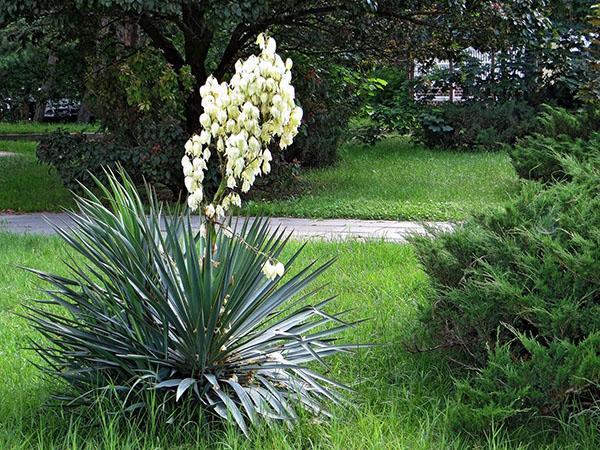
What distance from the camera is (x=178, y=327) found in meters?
3.21

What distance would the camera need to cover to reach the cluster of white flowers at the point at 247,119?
303cm

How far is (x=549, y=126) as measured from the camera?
9.58 meters

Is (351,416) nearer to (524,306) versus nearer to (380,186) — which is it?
(524,306)

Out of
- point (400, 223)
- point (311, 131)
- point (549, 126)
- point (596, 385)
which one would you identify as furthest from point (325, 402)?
point (311, 131)

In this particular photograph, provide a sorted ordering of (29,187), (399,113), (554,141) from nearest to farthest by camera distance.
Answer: (554,141), (29,187), (399,113)

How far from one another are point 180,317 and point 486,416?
4.23 ft

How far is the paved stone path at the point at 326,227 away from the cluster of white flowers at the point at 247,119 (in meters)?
4.50

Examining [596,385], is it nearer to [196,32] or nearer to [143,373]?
[143,373]

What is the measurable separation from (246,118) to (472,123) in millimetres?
14396

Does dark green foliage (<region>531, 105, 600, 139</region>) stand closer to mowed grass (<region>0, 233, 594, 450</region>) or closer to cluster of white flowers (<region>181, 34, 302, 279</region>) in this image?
mowed grass (<region>0, 233, 594, 450</region>)

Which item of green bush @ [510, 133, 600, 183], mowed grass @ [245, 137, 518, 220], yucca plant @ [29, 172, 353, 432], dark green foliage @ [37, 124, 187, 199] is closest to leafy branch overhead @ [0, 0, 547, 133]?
dark green foliage @ [37, 124, 187, 199]

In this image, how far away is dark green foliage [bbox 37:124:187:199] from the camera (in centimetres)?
981

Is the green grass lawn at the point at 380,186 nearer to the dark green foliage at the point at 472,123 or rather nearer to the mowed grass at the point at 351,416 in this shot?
the dark green foliage at the point at 472,123

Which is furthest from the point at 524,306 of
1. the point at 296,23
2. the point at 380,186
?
the point at 380,186
